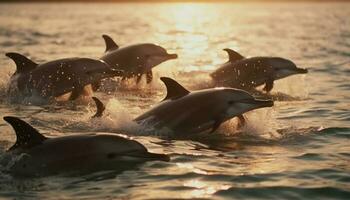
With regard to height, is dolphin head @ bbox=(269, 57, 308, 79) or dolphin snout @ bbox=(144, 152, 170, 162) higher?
dolphin head @ bbox=(269, 57, 308, 79)

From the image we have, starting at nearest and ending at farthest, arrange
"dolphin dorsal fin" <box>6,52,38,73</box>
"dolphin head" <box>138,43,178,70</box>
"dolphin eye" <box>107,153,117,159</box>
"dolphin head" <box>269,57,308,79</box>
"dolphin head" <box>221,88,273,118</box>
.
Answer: "dolphin eye" <box>107,153,117,159</box>, "dolphin head" <box>221,88,273,118</box>, "dolphin dorsal fin" <box>6,52,38,73</box>, "dolphin head" <box>269,57,308,79</box>, "dolphin head" <box>138,43,178,70</box>

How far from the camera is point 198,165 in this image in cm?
988

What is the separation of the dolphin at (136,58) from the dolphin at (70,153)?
8551mm

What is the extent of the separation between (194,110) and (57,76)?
5.36m

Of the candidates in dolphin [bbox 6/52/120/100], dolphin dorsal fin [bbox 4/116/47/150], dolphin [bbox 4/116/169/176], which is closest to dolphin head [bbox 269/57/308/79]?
dolphin [bbox 6/52/120/100]

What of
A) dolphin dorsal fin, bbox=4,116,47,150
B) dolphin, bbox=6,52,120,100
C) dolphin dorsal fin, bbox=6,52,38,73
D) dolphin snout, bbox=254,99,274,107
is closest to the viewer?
dolphin dorsal fin, bbox=4,116,47,150

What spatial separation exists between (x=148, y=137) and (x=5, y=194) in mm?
3728

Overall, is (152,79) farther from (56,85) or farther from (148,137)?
(148,137)

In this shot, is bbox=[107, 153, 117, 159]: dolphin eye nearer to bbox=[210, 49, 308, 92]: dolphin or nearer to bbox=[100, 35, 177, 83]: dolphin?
bbox=[100, 35, 177, 83]: dolphin

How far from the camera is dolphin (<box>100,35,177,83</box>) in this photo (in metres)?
18.3

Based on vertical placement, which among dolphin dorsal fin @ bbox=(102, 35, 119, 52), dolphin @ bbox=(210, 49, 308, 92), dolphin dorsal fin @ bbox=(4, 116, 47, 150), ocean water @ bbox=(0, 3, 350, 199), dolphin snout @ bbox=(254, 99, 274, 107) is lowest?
ocean water @ bbox=(0, 3, 350, 199)

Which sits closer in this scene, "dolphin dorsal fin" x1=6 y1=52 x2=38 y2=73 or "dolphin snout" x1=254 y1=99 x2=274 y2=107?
"dolphin snout" x1=254 y1=99 x2=274 y2=107

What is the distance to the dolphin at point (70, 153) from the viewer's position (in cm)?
925

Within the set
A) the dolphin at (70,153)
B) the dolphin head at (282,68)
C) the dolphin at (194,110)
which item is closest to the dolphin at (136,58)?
the dolphin head at (282,68)
